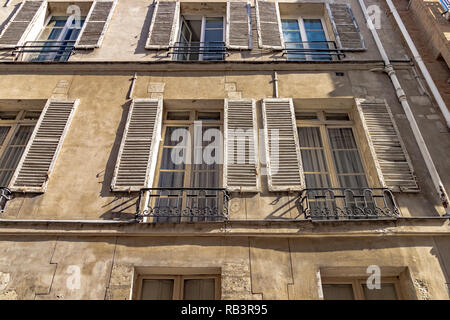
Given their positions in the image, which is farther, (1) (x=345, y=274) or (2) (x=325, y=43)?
(2) (x=325, y=43)

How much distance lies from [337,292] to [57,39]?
717 cm

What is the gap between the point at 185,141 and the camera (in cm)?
547

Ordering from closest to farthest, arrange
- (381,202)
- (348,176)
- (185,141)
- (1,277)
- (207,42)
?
(1,277) < (381,202) < (348,176) < (185,141) < (207,42)

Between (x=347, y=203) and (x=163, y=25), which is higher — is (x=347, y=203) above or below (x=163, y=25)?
below

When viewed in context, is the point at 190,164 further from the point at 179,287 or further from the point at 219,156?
the point at 179,287

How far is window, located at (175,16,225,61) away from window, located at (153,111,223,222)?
4.86 feet

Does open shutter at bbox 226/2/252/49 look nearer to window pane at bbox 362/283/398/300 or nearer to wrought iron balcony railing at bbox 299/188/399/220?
wrought iron balcony railing at bbox 299/188/399/220

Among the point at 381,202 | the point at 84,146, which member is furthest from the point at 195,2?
the point at 381,202

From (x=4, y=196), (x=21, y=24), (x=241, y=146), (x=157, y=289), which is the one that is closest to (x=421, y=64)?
(x=241, y=146)

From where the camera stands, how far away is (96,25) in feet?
22.8

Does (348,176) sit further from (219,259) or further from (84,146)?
(84,146)

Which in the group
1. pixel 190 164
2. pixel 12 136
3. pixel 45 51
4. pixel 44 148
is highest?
pixel 45 51

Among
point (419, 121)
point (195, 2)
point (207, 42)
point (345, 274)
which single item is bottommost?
point (345, 274)

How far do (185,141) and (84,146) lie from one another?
61.4 inches
